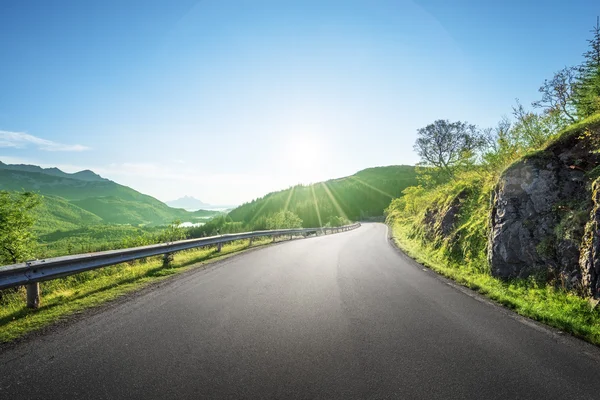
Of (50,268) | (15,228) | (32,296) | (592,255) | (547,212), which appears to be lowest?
(32,296)

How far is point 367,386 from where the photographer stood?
2.87m

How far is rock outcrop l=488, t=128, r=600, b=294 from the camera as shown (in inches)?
237

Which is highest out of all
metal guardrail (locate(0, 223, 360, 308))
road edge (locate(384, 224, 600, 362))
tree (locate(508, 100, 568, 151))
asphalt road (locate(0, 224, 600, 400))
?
tree (locate(508, 100, 568, 151))

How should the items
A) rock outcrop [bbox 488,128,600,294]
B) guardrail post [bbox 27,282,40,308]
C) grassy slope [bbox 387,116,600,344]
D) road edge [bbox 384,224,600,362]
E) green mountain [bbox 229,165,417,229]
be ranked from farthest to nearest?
green mountain [bbox 229,165,417,229] → rock outcrop [bbox 488,128,600,294] → guardrail post [bbox 27,282,40,308] → grassy slope [bbox 387,116,600,344] → road edge [bbox 384,224,600,362]

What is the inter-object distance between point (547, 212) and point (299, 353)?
732 centimetres

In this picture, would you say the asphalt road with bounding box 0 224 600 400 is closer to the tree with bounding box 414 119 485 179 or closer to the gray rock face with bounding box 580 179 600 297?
the gray rock face with bounding box 580 179 600 297

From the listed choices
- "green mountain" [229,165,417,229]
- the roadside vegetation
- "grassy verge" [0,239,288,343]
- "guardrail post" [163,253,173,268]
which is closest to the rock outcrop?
the roadside vegetation

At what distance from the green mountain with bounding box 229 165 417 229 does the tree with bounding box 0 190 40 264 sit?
105 metres

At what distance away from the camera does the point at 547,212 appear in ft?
22.7

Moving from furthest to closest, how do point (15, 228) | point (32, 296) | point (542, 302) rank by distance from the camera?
1. point (15, 228)
2. point (542, 302)
3. point (32, 296)

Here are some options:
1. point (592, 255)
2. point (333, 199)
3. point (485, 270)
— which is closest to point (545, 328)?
point (592, 255)

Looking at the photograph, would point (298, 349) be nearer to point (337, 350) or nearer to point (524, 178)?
point (337, 350)

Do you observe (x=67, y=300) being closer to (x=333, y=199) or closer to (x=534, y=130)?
(x=534, y=130)

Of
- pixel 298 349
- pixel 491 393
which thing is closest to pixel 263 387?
pixel 298 349
